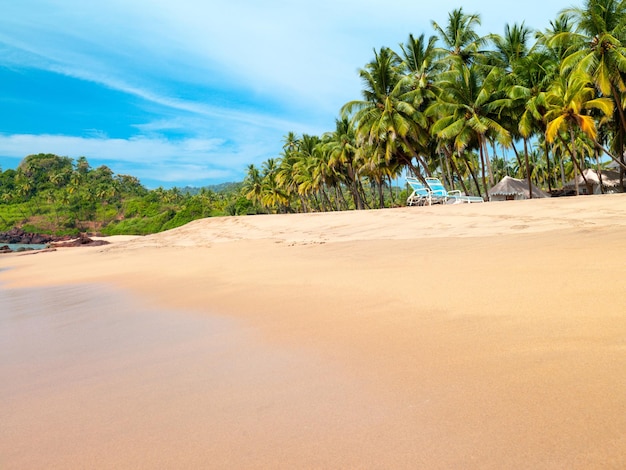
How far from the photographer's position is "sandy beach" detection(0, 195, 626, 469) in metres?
1.45

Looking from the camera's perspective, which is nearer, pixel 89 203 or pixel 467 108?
pixel 467 108

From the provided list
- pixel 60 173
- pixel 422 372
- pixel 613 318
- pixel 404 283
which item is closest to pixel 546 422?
pixel 422 372

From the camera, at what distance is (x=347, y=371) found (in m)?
2.15

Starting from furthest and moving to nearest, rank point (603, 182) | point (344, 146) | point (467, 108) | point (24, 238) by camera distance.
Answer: point (24, 238) → point (344, 146) → point (603, 182) → point (467, 108)

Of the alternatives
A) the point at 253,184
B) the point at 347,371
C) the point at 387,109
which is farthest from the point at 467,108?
the point at 253,184

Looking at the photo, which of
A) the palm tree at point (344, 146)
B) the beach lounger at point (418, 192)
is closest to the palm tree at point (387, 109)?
the beach lounger at point (418, 192)

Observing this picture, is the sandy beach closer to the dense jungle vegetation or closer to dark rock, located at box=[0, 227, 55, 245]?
the dense jungle vegetation

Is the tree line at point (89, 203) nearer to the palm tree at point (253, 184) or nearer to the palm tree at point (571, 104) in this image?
the palm tree at point (253, 184)

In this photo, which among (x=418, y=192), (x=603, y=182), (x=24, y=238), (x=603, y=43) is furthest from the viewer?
(x=24, y=238)

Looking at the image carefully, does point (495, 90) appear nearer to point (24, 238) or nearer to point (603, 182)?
point (603, 182)

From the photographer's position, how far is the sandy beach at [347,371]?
1.45 meters

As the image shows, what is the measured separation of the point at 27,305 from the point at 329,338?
5080 mm

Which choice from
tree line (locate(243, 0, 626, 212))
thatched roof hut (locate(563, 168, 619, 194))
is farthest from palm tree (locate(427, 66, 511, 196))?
thatched roof hut (locate(563, 168, 619, 194))

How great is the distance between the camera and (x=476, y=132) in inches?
968
